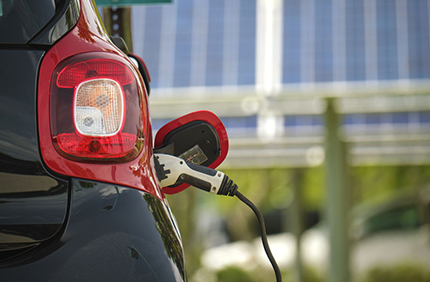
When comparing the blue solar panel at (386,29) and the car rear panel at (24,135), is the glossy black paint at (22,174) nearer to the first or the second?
the car rear panel at (24,135)

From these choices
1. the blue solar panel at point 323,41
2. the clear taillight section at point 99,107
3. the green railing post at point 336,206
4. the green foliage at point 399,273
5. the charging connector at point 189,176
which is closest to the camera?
the clear taillight section at point 99,107

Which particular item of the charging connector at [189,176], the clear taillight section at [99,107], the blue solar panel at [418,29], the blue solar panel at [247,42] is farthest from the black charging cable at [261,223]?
the blue solar panel at [418,29]

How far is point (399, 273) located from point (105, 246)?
13.2 metres

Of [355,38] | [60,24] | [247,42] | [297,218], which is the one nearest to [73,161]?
[60,24]

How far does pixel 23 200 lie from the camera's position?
3.73 feet

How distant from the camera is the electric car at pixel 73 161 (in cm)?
113

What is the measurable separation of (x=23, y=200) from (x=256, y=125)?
6.09 m

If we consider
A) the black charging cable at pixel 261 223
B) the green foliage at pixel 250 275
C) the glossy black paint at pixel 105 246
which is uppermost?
the glossy black paint at pixel 105 246

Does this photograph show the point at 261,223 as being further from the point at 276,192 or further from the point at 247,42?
the point at 276,192

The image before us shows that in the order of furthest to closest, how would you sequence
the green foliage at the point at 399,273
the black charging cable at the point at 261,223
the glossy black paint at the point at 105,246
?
the green foliage at the point at 399,273 → the black charging cable at the point at 261,223 → the glossy black paint at the point at 105,246

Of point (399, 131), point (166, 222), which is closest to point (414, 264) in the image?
point (399, 131)

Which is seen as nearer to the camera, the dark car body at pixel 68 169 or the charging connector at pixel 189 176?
the dark car body at pixel 68 169

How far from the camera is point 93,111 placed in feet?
3.97

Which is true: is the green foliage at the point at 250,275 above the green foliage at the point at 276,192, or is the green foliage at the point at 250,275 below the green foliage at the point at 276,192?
below
